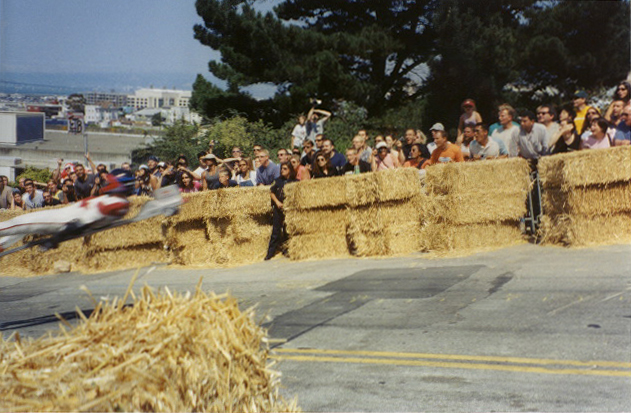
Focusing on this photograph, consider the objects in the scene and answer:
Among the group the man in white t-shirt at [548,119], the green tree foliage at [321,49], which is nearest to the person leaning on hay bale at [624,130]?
the man in white t-shirt at [548,119]

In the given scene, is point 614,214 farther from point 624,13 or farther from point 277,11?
point 277,11

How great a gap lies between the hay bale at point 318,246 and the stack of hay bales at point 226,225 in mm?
916

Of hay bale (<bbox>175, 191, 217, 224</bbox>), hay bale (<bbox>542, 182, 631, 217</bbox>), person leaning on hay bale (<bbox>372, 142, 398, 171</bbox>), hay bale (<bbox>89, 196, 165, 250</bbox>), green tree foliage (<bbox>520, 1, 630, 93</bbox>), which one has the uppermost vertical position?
green tree foliage (<bbox>520, 1, 630, 93</bbox>)

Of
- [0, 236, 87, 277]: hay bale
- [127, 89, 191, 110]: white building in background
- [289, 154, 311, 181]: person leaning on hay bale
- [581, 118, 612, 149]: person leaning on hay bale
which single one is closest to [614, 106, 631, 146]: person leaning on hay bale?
[581, 118, 612, 149]: person leaning on hay bale

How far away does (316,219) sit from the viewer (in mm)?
13203

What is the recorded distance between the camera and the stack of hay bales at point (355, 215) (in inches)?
492

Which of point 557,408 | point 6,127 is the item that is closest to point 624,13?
point 557,408

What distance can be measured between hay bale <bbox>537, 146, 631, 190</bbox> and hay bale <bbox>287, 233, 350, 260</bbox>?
3.83m

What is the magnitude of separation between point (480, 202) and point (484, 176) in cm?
41

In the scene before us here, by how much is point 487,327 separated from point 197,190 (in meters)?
8.74

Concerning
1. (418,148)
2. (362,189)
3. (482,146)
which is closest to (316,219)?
(362,189)

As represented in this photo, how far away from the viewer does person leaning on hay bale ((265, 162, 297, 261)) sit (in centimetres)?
1356

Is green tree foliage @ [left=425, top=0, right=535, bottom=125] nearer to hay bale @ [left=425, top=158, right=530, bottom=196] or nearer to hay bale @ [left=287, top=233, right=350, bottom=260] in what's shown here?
hay bale @ [left=425, top=158, right=530, bottom=196]

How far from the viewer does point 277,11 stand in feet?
64.9
